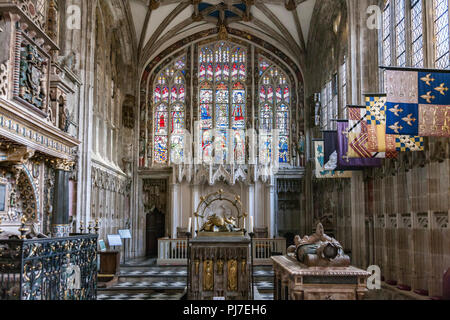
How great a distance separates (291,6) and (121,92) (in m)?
8.80

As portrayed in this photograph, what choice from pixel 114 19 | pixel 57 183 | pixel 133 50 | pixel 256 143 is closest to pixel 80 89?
pixel 57 183

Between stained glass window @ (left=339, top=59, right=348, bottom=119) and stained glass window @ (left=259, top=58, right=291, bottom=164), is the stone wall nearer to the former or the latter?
stained glass window @ (left=339, top=59, right=348, bottom=119)

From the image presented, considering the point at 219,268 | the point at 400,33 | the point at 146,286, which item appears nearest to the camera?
the point at 219,268

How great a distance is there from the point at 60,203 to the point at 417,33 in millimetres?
9856

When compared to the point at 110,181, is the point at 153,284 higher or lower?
lower

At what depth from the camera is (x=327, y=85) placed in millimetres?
20625

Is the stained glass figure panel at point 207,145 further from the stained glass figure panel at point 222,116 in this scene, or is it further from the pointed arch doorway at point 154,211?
the pointed arch doorway at point 154,211

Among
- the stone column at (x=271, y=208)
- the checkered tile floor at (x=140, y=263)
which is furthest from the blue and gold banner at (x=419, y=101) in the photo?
the stone column at (x=271, y=208)

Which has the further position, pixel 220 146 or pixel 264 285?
pixel 220 146

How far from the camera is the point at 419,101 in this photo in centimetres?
841

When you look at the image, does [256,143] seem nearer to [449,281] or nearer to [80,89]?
[80,89]

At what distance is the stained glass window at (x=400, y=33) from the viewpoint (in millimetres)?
12627

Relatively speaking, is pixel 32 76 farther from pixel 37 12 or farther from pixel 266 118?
pixel 266 118

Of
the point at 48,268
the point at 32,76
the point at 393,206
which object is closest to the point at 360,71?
the point at 393,206
